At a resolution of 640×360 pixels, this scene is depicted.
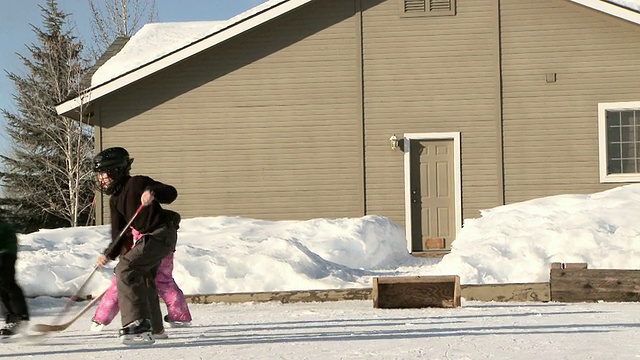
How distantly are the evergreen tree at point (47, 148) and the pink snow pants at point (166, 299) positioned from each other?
24.9 m

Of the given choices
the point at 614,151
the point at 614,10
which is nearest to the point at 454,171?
the point at 614,151

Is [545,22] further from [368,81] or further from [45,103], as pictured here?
[45,103]

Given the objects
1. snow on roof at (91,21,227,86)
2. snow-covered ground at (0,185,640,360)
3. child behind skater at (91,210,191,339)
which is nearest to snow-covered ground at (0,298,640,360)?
snow-covered ground at (0,185,640,360)

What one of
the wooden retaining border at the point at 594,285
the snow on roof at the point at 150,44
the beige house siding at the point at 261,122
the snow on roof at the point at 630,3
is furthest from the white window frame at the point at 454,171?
the wooden retaining border at the point at 594,285

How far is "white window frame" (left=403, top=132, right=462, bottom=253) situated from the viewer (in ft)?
63.8

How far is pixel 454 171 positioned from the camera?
19500 mm

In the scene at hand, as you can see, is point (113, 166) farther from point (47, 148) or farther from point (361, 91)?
point (47, 148)

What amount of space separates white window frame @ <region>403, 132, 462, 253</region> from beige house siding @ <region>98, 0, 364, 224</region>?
869 mm

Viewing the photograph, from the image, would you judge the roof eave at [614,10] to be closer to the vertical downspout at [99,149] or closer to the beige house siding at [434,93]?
the beige house siding at [434,93]

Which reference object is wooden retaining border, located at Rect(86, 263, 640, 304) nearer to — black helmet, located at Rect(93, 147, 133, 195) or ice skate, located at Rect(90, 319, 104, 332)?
ice skate, located at Rect(90, 319, 104, 332)

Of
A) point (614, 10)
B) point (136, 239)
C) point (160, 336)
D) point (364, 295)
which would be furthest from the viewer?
point (614, 10)

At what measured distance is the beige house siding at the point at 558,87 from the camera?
1922 cm

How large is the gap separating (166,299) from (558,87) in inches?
473

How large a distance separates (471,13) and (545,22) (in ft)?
4.60
